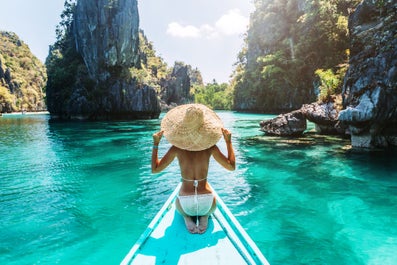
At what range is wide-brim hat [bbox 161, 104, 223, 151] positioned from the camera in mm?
2834

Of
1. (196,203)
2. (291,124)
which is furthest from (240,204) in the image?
(291,124)

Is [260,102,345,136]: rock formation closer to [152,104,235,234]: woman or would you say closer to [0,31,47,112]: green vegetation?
[152,104,235,234]: woman

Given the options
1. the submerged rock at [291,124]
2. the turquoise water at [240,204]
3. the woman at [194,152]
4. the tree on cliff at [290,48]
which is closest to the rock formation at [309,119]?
the submerged rock at [291,124]

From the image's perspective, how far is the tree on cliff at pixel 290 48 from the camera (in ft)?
103

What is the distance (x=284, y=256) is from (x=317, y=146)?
10.6m

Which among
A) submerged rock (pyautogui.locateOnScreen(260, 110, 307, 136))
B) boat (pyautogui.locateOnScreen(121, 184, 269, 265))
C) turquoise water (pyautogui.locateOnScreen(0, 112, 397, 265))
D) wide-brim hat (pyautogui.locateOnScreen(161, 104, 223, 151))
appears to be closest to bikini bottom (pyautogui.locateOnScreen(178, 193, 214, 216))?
boat (pyautogui.locateOnScreen(121, 184, 269, 265))

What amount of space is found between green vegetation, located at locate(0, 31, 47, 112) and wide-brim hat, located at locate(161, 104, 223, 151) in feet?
263

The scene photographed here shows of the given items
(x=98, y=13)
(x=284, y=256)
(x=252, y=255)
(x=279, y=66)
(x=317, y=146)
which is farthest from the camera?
(x=279, y=66)

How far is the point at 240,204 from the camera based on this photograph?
6688mm

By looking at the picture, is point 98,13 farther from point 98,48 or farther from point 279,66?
point 279,66

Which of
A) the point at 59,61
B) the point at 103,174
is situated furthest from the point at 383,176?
the point at 59,61

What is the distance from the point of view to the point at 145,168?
1049 cm

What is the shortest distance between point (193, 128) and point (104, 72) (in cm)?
4255

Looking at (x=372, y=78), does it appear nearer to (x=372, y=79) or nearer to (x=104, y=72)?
(x=372, y=79)
